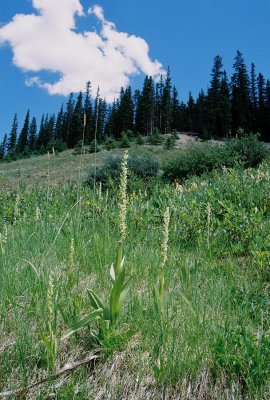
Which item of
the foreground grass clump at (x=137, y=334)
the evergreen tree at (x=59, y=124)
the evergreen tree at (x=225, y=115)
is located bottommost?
the foreground grass clump at (x=137, y=334)

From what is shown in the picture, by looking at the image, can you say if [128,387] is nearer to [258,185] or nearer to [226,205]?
[226,205]

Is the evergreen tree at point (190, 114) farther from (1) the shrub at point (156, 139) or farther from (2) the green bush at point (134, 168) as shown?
(2) the green bush at point (134, 168)

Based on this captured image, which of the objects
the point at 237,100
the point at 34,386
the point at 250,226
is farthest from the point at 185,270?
the point at 237,100

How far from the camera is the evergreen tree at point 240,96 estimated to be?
62.3 m

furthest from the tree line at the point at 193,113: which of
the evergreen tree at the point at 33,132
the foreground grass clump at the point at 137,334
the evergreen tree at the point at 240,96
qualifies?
the foreground grass clump at the point at 137,334

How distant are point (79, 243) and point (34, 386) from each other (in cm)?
162

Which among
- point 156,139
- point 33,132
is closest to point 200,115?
point 156,139

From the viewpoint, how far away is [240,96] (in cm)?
6475

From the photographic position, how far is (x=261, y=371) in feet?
5.78

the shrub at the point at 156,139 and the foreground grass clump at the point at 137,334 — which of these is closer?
the foreground grass clump at the point at 137,334

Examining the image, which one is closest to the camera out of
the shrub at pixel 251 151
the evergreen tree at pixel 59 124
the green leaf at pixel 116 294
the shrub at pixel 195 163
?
the green leaf at pixel 116 294

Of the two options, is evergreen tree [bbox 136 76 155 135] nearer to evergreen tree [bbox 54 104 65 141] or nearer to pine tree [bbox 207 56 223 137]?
pine tree [bbox 207 56 223 137]

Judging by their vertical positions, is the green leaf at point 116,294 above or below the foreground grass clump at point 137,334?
above

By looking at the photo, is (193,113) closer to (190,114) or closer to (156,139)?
(190,114)
